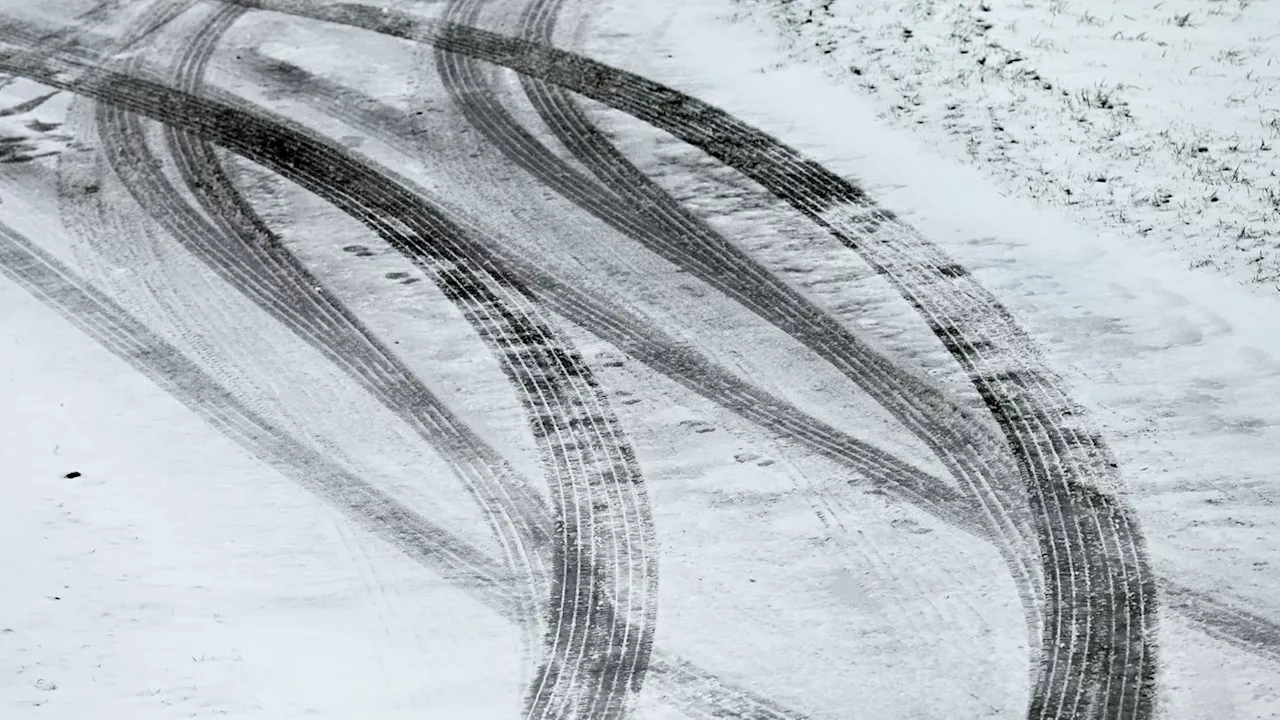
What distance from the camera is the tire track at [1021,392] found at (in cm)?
750

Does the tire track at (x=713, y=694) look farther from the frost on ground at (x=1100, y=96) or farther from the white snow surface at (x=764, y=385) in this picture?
Result: the frost on ground at (x=1100, y=96)

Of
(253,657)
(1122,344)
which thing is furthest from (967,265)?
(253,657)

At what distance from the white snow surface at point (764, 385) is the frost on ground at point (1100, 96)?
1.4 inches

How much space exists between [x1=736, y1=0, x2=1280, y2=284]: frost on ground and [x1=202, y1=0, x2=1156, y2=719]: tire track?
1390 mm

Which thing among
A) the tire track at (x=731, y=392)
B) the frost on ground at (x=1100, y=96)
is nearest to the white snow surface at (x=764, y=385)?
the frost on ground at (x=1100, y=96)

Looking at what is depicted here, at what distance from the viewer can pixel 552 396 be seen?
9633mm

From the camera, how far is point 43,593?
27.5 ft

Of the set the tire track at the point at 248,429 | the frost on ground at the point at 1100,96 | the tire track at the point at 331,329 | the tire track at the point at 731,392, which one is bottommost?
the tire track at the point at 248,429

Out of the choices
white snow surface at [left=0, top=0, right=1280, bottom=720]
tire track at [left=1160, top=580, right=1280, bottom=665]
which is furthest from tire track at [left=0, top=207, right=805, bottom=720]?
tire track at [left=1160, top=580, right=1280, bottom=665]

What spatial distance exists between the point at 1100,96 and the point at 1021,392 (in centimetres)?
412

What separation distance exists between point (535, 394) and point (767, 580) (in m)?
2.40

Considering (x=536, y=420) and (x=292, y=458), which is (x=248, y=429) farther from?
(x=536, y=420)

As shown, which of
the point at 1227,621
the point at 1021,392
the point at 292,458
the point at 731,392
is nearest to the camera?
the point at 1227,621

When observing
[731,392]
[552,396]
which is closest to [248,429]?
[552,396]
